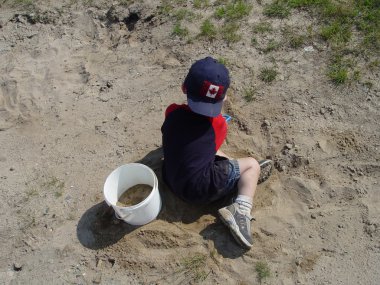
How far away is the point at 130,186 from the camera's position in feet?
11.3

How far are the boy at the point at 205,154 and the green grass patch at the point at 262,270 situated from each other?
0.15m

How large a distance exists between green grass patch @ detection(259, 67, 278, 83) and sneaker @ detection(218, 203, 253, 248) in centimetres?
156

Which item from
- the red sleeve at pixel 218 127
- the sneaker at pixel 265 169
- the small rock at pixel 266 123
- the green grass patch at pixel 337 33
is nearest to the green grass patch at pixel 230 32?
the green grass patch at pixel 337 33

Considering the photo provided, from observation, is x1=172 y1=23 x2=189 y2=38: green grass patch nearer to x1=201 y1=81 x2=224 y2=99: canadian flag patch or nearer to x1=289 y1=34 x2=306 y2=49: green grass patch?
x1=289 y1=34 x2=306 y2=49: green grass patch

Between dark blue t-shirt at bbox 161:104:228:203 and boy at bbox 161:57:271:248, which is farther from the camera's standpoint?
dark blue t-shirt at bbox 161:104:228:203

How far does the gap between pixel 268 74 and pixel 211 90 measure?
154 cm

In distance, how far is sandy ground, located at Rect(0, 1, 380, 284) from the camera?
3102mm

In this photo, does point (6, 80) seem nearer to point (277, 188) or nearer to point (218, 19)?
point (218, 19)

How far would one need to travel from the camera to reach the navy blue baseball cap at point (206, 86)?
2830 millimetres

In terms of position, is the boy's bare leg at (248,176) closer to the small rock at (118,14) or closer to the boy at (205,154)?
the boy at (205,154)

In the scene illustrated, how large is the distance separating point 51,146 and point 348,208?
2.68m

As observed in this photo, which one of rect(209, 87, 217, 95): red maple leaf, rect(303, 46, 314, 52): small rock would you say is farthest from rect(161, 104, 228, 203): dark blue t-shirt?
rect(303, 46, 314, 52): small rock

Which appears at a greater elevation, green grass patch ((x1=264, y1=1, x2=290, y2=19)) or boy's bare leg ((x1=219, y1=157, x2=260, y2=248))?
green grass patch ((x1=264, y1=1, x2=290, y2=19))

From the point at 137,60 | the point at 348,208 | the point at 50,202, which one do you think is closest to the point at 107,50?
the point at 137,60
